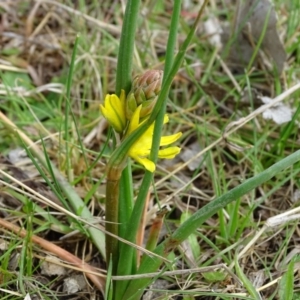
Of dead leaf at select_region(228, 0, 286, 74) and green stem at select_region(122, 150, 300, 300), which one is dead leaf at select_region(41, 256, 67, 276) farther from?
dead leaf at select_region(228, 0, 286, 74)

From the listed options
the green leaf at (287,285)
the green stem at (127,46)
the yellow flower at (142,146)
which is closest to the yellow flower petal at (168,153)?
the yellow flower at (142,146)

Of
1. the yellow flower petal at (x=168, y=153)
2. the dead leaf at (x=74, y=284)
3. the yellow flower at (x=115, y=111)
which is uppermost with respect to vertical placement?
the yellow flower at (x=115, y=111)

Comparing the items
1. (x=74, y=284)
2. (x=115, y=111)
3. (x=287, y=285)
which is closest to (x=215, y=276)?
(x=287, y=285)

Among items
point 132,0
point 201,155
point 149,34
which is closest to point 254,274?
point 201,155

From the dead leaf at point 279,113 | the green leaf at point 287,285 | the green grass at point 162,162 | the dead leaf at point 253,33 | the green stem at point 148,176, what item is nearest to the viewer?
the green stem at point 148,176

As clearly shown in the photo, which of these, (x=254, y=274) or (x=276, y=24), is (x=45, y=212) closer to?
(x=254, y=274)

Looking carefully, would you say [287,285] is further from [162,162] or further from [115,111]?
[162,162]

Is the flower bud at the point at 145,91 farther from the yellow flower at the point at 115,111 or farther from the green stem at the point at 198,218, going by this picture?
the green stem at the point at 198,218

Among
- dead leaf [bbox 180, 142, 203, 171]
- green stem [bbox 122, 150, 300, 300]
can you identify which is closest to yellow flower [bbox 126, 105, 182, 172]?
green stem [bbox 122, 150, 300, 300]
